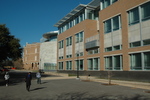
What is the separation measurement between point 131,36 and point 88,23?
50.8 ft

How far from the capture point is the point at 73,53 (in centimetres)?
4406

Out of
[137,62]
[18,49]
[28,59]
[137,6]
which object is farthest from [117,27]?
[28,59]

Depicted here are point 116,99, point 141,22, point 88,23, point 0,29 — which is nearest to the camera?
point 116,99

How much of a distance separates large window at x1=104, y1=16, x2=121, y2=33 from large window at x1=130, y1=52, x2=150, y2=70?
20.5 ft

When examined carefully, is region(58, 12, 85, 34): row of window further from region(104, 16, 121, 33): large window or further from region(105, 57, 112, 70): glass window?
region(105, 57, 112, 70): glass window

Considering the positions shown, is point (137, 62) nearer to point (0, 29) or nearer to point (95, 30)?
point (95, 30)

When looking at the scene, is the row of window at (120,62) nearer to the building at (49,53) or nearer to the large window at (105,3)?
the large window at (105,3)

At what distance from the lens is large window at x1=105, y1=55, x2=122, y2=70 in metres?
27.1

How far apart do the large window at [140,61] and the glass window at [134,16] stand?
200 inches

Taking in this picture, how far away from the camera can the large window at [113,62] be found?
27.1 metres

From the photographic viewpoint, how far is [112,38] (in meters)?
28.9

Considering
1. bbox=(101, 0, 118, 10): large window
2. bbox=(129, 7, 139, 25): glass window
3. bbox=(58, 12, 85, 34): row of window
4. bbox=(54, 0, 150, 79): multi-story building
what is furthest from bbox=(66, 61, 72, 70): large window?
bbox=(129, 7, 139, 25): glass window

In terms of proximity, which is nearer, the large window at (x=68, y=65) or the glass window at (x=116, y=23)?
the glass window at (x=116, y=23)

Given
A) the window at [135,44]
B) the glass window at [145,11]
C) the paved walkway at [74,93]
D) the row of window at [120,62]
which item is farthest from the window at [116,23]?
the paved walkway at [74,93]
